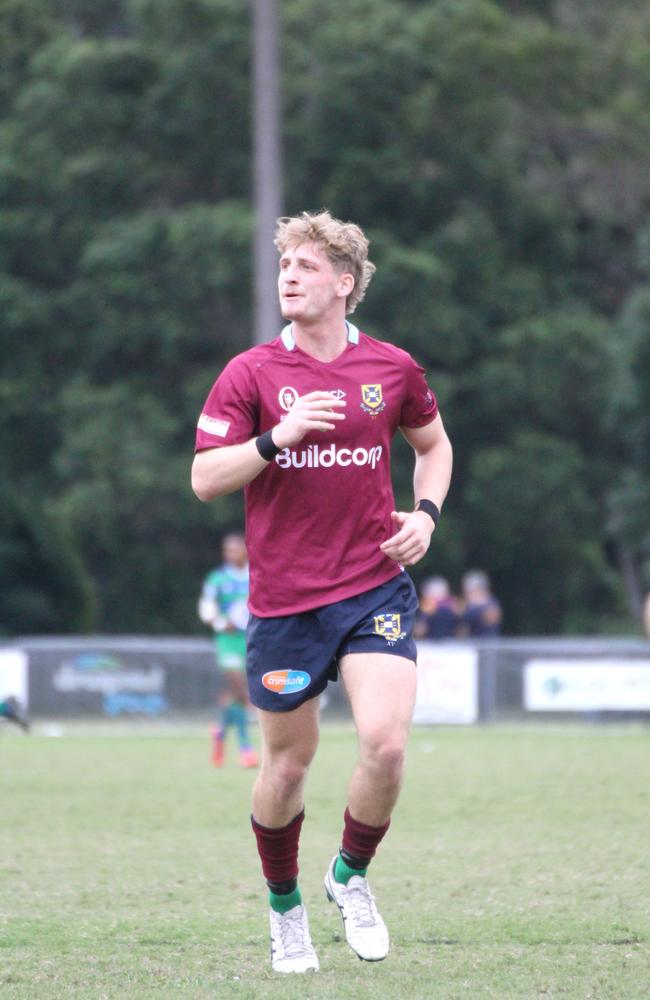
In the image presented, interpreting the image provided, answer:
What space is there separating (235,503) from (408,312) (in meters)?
4.69

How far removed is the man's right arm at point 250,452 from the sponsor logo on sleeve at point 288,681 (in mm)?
628

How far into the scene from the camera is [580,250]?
3562 centimetres

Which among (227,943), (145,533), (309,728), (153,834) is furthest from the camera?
(145,533)

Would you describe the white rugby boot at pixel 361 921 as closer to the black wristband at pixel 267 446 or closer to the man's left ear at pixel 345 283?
the black wristband at pixel 267 446

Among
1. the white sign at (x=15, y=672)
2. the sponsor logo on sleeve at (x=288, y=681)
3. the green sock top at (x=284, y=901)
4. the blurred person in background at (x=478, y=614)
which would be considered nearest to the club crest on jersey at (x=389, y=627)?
the sponsor logo on sleeve at (x=288, y=681)

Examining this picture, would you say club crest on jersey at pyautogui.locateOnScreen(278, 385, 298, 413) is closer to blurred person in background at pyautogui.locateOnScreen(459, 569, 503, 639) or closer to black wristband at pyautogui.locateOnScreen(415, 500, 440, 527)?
black wristband at pyautogui.locateOnScreen(415, 500, 440, 527)

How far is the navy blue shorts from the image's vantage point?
5832mm

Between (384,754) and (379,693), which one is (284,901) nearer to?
(384,754)

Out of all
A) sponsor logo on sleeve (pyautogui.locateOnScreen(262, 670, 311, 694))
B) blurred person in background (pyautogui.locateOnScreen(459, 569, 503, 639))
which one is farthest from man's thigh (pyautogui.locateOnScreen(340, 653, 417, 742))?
blurred person in background (pyautogui.locateOnScreen(459, 569, 503, 639))

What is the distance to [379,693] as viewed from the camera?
5.76 m

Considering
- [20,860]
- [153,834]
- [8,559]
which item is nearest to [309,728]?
[20,860]

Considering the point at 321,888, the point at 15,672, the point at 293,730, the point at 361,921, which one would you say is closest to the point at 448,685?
the point at 15,672

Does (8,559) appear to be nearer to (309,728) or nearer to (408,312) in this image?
(408,312)

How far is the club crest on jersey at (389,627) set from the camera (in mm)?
5863
